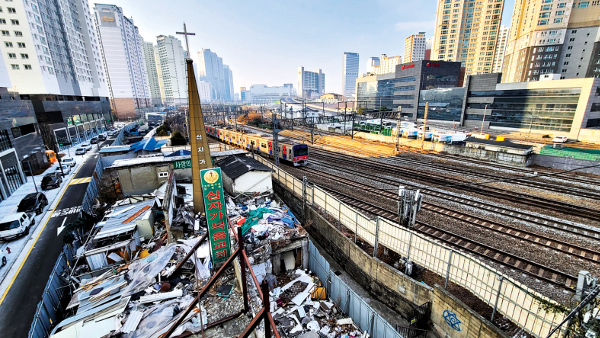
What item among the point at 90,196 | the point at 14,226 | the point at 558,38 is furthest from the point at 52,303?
the point at 558,38

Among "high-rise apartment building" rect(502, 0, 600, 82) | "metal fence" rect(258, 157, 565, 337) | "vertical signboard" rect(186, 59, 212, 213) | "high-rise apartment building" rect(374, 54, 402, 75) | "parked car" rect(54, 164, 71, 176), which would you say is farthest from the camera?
"high-rise apartment building" rect(374, 54, 402, 75)

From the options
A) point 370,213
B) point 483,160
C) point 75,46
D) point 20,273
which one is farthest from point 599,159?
point 75,46

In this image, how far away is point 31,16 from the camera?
139 ft

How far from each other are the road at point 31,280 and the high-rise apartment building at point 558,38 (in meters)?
85.5

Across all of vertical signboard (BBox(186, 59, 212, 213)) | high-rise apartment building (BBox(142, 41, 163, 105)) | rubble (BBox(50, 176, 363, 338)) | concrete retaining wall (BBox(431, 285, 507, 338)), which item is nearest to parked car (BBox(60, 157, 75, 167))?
rubble (BBox(50, 176, 363, 338))

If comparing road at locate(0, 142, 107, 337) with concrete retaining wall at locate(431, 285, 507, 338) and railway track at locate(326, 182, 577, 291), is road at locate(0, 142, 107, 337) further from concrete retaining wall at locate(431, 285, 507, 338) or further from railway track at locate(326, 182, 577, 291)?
railway track at locate(326, 182, 577, 291)

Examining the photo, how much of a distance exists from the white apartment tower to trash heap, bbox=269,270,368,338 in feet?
189

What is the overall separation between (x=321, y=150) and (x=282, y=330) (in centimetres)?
2826

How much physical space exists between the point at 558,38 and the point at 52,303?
3996 inches

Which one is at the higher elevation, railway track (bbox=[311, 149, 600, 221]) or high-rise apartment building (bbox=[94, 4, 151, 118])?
high-rise apartment building (bbox=[94, 4, 151, 118])

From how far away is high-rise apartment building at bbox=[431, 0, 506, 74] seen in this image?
82.8m

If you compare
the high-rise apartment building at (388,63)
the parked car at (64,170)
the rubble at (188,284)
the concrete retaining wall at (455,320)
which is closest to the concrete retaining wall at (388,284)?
the concrete retaining wall at (455,320)

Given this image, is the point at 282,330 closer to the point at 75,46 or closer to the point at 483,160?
the point at 483,160

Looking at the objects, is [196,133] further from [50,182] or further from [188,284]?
[50,182]
